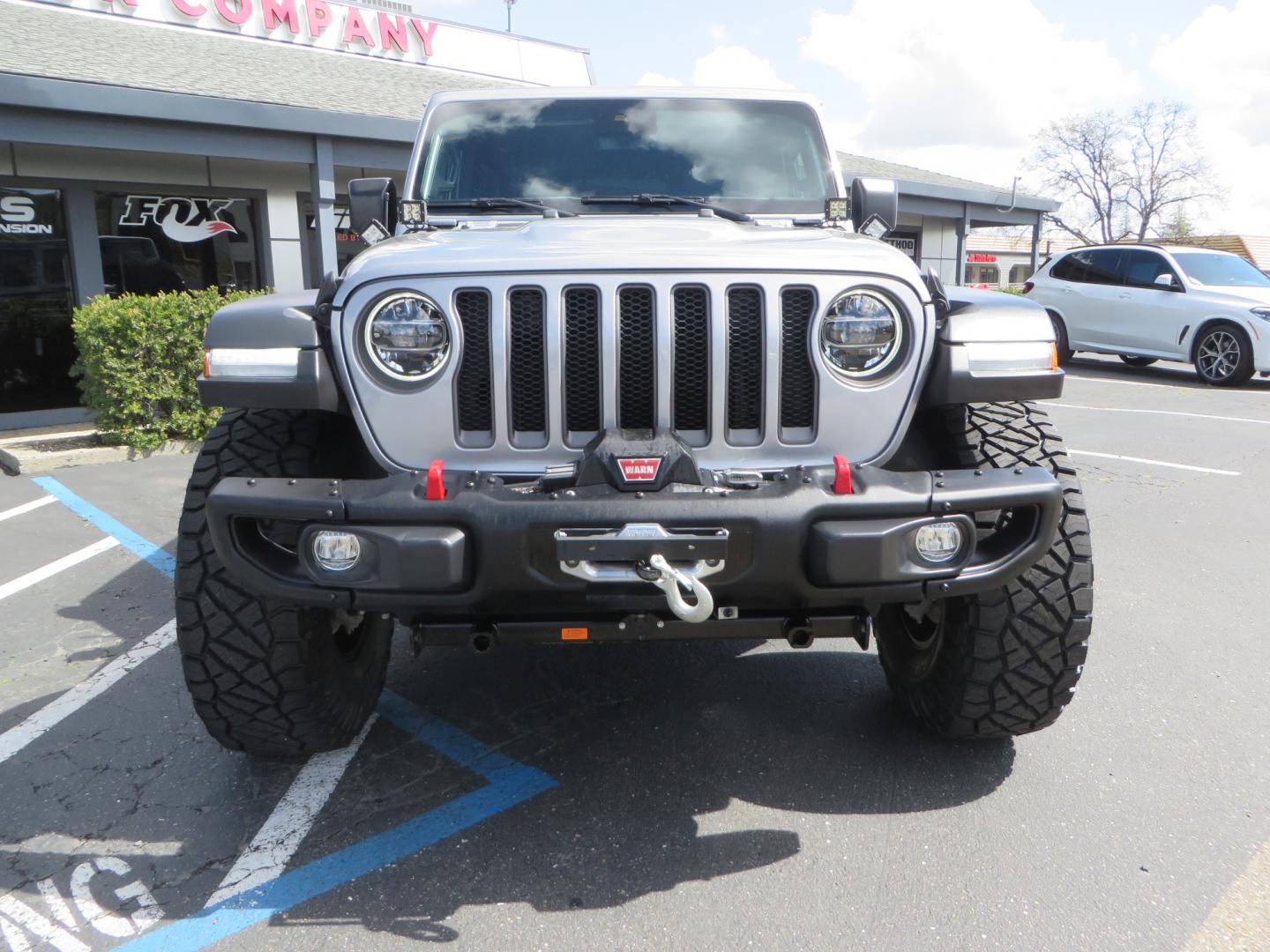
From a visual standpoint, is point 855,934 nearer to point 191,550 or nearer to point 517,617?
point 517,617

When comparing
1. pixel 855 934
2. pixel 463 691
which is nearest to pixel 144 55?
pixel 463 691

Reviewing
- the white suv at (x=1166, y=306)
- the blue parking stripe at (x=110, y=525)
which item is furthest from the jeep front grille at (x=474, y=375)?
the white suv at (x=1166, y=306)

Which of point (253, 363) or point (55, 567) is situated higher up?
point (253, 363)

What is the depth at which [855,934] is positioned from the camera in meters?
2.12

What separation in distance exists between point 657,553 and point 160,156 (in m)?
10.5

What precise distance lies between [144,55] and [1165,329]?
42.9 feet

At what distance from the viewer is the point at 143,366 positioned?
8.02 meters

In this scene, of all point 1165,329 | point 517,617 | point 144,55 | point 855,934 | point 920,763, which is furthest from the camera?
point 1165,329

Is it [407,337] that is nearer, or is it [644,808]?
[407,337]

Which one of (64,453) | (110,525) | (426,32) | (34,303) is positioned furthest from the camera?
(426,32)

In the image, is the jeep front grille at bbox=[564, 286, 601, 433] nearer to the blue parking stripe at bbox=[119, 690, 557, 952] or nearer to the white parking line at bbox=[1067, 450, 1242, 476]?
the blue parking stripe at bbox=[119, 690, 557, 952]

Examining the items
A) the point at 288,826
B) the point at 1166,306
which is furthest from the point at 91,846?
the point at 1166,306

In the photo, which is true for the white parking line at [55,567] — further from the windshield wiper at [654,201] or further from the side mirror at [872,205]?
the side mirror at [872,205]

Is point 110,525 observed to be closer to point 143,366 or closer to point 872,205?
point 143,366
